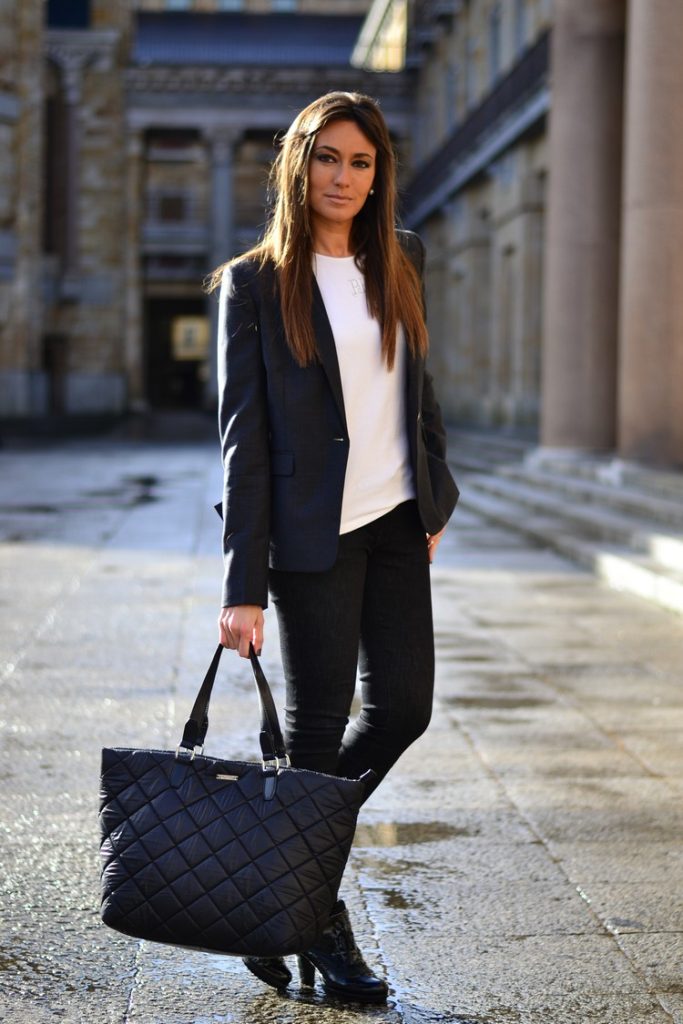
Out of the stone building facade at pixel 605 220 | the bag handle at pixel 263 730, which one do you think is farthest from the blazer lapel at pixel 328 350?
the stone building facade at pixel 605 220

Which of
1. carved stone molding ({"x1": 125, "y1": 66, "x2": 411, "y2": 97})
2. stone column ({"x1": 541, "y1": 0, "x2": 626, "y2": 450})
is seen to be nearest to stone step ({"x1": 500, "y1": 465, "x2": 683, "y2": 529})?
stone column ({"x1": 541, "y1": 0, "x2": 626, "y2": 450})

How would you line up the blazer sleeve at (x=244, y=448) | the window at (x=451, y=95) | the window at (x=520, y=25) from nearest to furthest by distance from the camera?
the blazer sleeve at (x=244, y=448) < the window at (x=520, y=25) < the window at (x=451, y=95)

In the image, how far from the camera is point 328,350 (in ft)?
11.2

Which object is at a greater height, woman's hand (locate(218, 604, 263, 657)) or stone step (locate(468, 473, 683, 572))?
woman's hand (locate(218, 604, 263, 657))

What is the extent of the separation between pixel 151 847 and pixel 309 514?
0.77 meters

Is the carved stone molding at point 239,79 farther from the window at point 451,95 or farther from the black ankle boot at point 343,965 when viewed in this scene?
the black ankle boot at point 343,965

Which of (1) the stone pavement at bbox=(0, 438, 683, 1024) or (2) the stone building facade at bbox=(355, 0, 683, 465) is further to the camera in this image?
(2) the stone building facade at bbox=(355, 0, 683, 465)

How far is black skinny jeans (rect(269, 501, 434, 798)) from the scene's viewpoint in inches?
135

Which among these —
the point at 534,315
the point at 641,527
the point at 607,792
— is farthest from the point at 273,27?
the point at 607,792

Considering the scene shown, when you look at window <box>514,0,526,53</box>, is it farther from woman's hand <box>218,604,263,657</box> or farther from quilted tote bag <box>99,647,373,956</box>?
quilted tote bag <box>99,647,373,956</box>

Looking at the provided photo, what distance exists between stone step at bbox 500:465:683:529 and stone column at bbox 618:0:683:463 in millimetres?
592

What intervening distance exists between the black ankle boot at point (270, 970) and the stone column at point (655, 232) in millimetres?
11252

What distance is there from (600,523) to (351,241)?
31.7 ft

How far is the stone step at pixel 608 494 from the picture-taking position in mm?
12703
